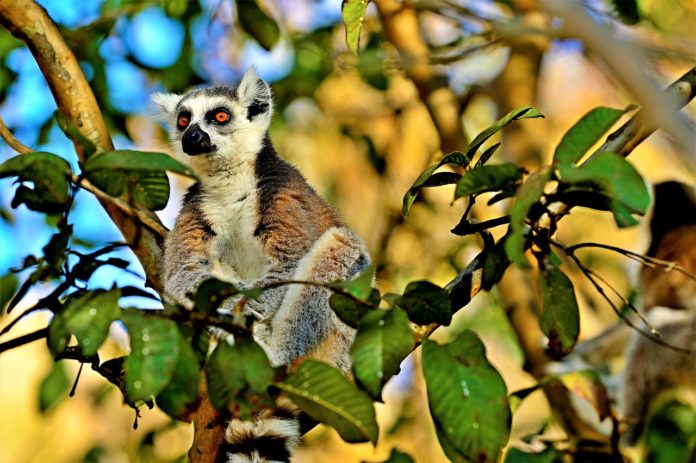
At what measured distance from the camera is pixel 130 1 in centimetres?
402

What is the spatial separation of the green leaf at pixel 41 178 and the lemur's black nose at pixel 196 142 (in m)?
1.50

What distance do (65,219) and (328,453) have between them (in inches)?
170

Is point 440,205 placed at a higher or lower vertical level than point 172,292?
lower

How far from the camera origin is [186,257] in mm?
2875

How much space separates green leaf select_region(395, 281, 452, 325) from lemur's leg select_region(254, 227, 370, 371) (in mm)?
1143

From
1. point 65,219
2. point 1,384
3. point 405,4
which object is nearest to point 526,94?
point 405,4

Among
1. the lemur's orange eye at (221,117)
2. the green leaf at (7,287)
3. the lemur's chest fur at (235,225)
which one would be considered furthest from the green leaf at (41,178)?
the lemur's orange eye at (221,117)

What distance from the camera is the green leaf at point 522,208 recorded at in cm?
136

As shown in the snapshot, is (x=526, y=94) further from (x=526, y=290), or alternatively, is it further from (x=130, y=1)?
(x=130, y=1)

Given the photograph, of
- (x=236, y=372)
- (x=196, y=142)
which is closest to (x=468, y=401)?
(x=236, y=372)

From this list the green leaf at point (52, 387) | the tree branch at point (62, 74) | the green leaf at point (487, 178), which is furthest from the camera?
the green leaf at point (52, 387)

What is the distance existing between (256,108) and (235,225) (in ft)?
2.24

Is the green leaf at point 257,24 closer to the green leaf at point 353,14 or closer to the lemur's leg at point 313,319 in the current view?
the lemur's leg at point 313,319

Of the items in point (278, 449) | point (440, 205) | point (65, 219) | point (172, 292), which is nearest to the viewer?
point (65, 219)
